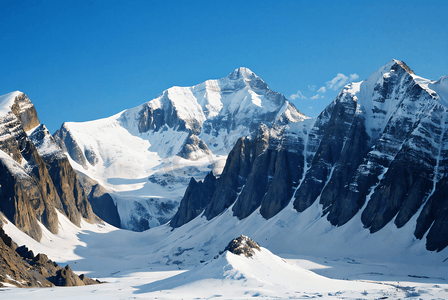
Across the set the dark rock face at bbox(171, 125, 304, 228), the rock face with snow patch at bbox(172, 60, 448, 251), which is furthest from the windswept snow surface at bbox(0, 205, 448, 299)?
the dark rock face at bbox(171, 125, 304, 228)

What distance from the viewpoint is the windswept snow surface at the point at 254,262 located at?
4219cm

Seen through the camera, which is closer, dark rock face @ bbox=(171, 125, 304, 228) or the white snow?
dark rock face @ bbox=(171, 125, 304, 228)

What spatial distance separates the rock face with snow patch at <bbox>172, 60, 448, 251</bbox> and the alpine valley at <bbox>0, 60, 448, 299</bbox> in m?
0.30

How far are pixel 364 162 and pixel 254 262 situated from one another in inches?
2386

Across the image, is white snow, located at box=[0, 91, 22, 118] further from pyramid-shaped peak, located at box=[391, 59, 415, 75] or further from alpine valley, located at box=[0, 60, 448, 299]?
pyramid-shaped peak, located at box=[391, 59, 415, 75]

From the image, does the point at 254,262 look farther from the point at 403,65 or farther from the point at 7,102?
the point at 7,102

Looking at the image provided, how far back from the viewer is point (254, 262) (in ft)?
168

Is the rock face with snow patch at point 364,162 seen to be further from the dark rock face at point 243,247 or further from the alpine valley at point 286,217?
the dark rock face at point 243,247

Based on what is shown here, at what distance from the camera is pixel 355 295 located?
1547 inches

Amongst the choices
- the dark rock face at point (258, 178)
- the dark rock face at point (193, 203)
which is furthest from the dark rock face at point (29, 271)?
the dark rock face at point (193, 203)

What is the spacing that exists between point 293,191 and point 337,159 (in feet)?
49.9

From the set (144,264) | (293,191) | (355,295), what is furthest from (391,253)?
(144,264)

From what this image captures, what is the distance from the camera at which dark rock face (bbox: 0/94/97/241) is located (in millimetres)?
120812

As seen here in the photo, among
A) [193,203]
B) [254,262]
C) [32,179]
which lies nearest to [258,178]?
[193,203]
